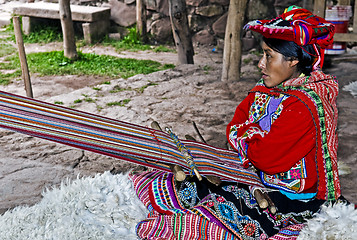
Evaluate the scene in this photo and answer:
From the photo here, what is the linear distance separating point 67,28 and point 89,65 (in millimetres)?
→ 631

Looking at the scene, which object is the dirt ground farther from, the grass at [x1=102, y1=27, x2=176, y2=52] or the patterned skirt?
the grass at [x1=102, y1=27, x2=176, y2=52]

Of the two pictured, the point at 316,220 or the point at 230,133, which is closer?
the point at 316,220

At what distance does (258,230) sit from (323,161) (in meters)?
0.40

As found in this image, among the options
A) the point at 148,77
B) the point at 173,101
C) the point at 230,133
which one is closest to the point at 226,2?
the point at 148,77

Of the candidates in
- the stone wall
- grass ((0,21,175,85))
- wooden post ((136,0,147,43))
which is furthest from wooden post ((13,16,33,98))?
the stone wall

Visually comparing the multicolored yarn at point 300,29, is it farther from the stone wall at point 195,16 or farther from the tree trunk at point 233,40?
the stone wall at point 195,16

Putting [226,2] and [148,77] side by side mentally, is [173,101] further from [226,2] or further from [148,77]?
[226,2]

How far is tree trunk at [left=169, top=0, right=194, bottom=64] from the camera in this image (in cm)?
526

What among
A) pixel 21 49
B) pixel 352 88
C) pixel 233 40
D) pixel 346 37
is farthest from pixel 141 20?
pixel 352 88

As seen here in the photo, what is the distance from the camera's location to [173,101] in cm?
418

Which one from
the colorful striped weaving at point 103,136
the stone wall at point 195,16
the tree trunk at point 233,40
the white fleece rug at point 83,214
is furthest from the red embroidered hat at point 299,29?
the stone wall at point 195,16

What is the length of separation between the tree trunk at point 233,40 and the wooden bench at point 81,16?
142 inches

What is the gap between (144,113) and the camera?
385 cm

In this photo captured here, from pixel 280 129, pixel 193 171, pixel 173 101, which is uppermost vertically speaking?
pixel 280 129
